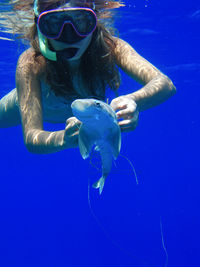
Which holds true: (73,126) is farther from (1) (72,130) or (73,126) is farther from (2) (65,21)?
(2) (65,21)

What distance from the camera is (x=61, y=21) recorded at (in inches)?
156

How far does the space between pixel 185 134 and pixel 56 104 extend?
63672 millimetres

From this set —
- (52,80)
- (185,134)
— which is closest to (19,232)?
(185,134)

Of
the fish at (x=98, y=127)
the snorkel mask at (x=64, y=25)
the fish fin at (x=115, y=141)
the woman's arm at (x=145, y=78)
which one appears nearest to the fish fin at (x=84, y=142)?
the fish at (x=98, y=127)

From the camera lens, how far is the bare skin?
2877 millimetres

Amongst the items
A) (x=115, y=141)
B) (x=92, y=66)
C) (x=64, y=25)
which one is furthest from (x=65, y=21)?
(x=115, y=141)

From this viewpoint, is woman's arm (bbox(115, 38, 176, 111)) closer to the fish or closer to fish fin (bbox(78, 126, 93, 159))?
the fish

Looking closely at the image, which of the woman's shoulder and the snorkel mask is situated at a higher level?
the snorkel mask

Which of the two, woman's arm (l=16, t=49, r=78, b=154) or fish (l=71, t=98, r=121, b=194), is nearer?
fish (l=71, t=98, r=121, b=194)

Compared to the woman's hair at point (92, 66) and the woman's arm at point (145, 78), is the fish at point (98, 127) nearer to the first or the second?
the woman's arm at point (145, 78)

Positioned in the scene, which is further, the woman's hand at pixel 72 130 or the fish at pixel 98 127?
the woman's hand at pixel 72 130

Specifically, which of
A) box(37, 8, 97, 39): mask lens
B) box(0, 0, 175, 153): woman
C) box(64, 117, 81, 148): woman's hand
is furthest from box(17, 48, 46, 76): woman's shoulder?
box(64, 117, 81, 148): woman's hand

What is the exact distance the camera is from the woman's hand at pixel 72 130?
2.82 metres

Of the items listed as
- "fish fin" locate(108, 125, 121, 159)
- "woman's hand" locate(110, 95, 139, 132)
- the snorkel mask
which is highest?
the snorkel mask
